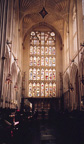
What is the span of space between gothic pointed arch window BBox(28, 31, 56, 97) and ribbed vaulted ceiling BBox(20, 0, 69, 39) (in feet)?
8.36

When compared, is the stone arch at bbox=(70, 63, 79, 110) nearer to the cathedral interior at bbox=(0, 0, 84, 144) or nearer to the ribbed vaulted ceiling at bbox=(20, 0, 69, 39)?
the cathedral interior at bbox=(0, 0, 84, 144)

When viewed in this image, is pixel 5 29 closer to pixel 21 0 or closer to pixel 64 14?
pixel 21 0

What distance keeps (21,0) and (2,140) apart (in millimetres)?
20698

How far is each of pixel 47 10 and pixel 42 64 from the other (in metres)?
8.52

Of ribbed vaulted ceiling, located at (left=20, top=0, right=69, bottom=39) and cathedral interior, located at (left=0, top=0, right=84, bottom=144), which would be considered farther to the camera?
ribbed vaulted ceiling, located at (left=20, top=0, right=69, bottom=39)

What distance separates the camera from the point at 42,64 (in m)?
27.8

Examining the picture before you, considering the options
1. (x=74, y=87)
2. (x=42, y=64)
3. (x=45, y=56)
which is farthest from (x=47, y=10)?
(x=74, y=87)

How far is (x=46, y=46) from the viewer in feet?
94.0

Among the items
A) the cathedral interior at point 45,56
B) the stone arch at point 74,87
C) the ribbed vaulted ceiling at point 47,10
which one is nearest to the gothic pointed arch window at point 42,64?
the cathedral interior at point 45,56

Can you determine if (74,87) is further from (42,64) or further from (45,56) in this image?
(45,56)

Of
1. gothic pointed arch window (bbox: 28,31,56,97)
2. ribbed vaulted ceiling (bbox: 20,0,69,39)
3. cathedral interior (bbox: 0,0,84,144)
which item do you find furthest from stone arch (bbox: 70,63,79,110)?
ribbed vaulted ceiling (bbox: 20,0,69,39)

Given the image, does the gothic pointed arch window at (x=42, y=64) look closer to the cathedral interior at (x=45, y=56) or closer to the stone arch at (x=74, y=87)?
the cathedral interior at (x=45, y=56)

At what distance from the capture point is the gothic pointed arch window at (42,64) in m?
26.7

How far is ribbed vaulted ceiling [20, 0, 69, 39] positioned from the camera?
2259cm
